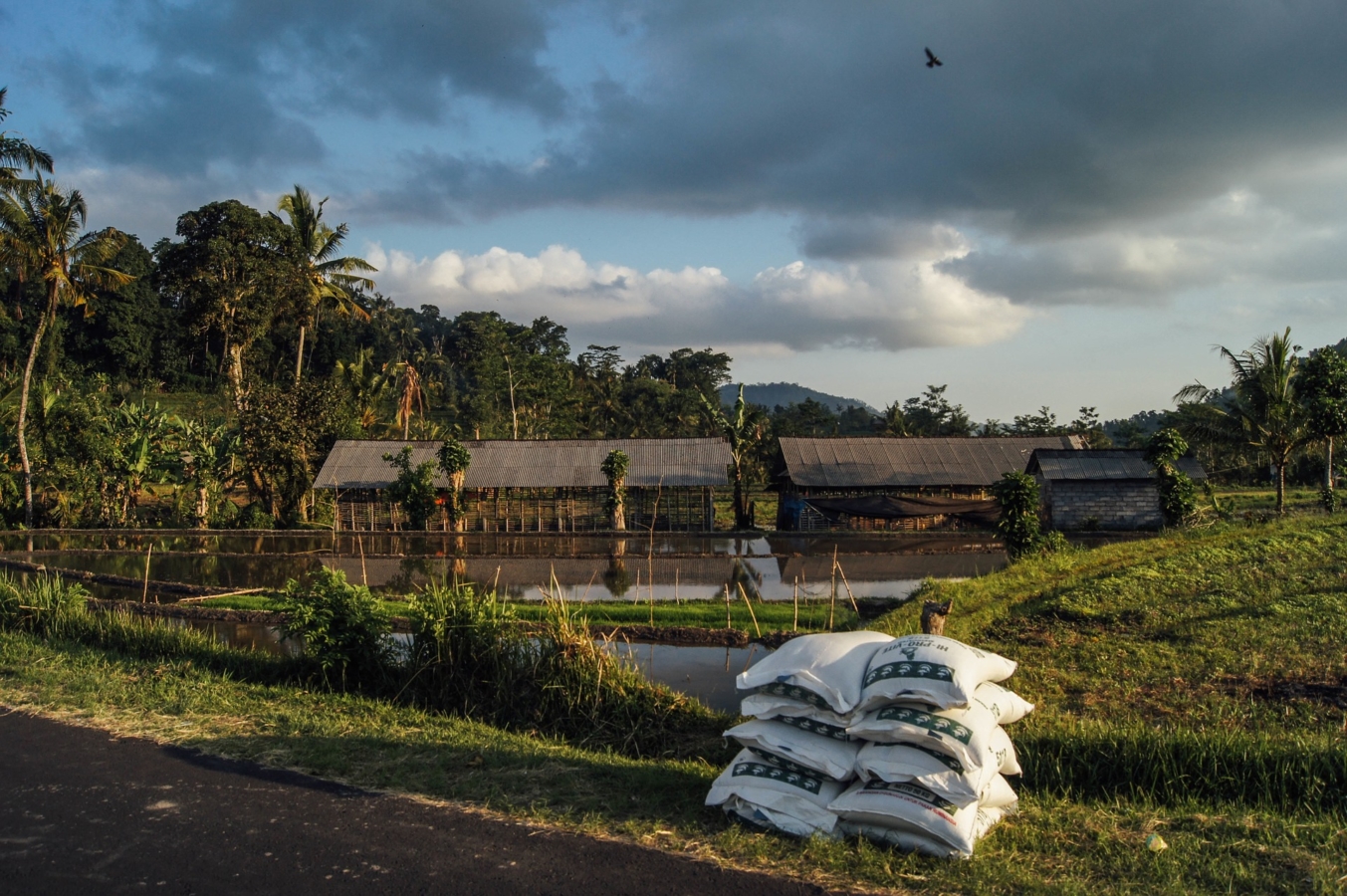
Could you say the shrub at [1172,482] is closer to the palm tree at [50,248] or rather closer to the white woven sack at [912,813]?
the white woven sack at [912,813]

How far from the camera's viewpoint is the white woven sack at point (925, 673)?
4895 mm

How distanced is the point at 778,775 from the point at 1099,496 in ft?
80.3

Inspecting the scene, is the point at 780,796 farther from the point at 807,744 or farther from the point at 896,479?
the point at 896,479

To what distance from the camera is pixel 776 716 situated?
218 inches

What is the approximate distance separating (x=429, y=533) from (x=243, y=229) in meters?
15.0

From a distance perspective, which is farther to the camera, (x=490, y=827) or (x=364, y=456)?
(x=364, y=456)

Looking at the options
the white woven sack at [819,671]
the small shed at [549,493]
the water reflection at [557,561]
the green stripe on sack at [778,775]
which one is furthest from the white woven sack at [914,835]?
the small shed at [549,493]

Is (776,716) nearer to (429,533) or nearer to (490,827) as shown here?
(490,827)

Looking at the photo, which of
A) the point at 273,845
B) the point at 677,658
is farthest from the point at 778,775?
the point at 677,658

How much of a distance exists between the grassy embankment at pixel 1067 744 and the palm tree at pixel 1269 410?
51.7 feet

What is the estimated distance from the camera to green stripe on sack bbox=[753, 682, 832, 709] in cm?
533

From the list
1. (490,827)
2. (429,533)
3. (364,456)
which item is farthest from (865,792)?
Result: (364,456)

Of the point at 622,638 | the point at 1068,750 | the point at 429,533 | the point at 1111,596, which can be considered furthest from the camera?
the point at 429,533

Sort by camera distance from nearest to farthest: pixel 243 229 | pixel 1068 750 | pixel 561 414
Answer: pixel 1068 750 → pixel 243 229 → pixel 561 414
